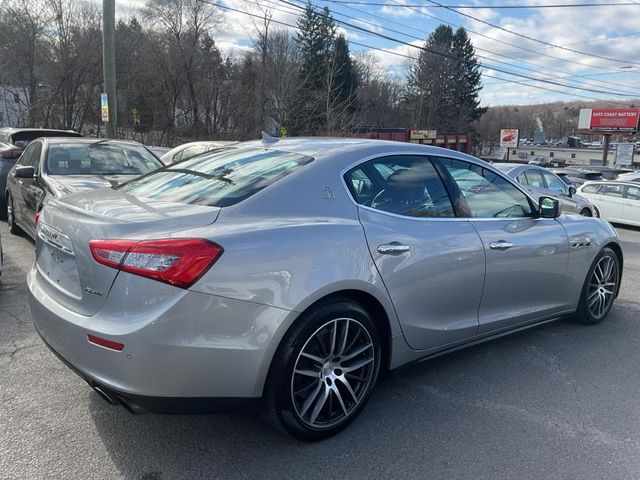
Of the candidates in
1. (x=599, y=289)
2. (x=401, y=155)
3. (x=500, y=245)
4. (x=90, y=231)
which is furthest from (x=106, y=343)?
(x=599, y=289)

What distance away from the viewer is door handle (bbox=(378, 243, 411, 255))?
3004 millimetres

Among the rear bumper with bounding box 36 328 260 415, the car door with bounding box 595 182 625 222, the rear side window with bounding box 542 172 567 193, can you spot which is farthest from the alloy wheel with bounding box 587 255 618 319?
the car door with bounding box 595 182 625 222

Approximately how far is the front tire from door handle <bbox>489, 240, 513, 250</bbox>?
1.16 m

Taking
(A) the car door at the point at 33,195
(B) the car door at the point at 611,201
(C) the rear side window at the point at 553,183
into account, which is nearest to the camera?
(A) the car door at the point at 33,195

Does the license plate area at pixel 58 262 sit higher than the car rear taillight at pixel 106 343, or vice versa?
the license plate area at pixel 58 262

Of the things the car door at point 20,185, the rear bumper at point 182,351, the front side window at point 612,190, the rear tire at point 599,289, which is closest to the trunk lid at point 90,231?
the rear bumper at point 182,351

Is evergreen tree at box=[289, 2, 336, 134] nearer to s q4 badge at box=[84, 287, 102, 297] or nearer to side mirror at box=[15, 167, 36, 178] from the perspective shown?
side mirror at box=[15, 167, 36, 178]

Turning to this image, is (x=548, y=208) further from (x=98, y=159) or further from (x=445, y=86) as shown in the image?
(x=445, y=86)

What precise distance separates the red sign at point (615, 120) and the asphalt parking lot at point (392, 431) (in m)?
56.5

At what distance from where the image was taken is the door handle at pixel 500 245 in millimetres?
3657

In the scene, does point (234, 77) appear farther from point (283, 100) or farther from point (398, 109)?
point (398, 109)

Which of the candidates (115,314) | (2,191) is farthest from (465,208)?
(2,191)

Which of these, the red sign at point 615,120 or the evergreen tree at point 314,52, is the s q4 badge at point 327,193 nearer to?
the evergreen tree at point 314,52

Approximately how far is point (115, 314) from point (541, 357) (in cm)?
330
